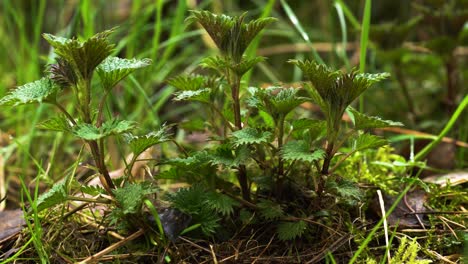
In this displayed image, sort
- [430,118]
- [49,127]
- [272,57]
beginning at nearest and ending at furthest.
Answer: [49,127] → [430,118] → [272,57]

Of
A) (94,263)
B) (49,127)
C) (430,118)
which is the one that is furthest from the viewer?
(430,118)

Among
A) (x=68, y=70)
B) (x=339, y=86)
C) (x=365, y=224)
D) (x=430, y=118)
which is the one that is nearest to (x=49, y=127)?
(x=68, y=70)

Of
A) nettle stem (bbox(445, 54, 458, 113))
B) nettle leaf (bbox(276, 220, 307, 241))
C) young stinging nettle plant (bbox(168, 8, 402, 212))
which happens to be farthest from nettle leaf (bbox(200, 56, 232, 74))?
nettle stem (bbox(445, 54, 458, 113))

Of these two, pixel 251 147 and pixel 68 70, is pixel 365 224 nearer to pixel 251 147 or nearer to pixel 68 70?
pixel 251 147

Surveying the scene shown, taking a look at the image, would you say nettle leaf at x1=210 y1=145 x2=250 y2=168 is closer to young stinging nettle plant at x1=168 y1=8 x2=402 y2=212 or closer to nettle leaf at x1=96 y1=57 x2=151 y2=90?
young stinging nettle plant at x1=168 y1=8 x2=402 y2=212

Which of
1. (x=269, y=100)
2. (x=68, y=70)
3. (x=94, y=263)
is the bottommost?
(x=94, y=263)

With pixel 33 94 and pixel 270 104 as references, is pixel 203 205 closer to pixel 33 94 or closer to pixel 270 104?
pixel 270 104

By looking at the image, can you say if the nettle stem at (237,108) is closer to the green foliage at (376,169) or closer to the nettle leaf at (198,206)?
the nettle leaf at (198,206)
